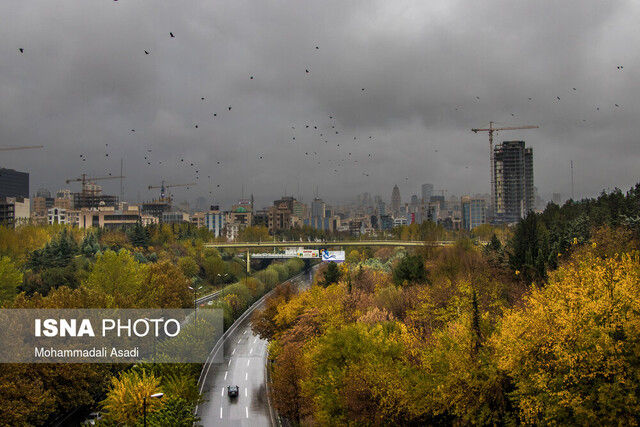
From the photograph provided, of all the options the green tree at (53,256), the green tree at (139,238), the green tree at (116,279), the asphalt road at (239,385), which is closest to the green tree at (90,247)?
the green tree at (53,256)

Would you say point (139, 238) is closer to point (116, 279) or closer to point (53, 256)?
point (53, 256)

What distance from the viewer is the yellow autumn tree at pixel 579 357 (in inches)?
731

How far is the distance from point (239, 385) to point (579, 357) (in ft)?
91.4

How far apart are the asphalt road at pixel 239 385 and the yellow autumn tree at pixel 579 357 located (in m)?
17.5

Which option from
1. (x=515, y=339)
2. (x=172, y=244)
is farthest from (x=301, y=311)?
(x=172, y=244)

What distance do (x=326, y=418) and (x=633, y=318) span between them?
47.4 feet

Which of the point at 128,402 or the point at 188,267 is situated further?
the point at 188,267

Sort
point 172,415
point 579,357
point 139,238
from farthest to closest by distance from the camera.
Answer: point 139,238, point 172,415, point 579,357

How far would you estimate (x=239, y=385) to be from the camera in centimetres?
4100

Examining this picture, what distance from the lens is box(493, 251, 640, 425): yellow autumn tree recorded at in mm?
18562

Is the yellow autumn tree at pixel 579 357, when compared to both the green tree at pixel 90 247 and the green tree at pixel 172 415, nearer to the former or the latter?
the green tree at pixel 172 415

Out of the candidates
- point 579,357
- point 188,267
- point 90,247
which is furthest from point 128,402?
point 188,267

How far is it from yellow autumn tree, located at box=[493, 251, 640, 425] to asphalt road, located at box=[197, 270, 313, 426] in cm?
1752

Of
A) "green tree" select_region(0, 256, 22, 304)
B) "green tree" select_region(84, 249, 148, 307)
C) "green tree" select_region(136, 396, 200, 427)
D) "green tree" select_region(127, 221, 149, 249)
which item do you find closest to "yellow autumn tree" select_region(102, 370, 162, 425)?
"green tree" select_region(136, 396, 200, 427)
